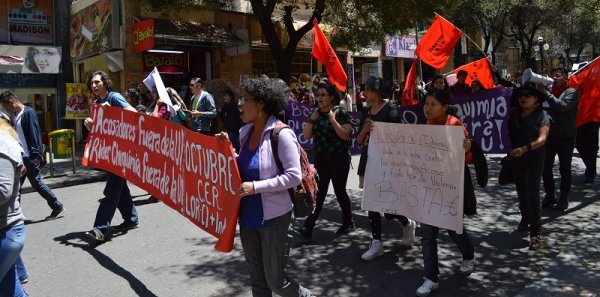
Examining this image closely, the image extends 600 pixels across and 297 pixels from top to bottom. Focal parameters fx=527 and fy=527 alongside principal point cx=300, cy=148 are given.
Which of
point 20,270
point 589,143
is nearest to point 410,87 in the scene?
point 589,143

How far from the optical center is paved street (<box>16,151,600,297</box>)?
173 inches

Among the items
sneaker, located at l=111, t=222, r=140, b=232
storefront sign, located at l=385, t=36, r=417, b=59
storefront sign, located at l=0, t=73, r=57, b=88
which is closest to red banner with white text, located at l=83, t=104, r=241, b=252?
sneaker, located at l=111, t=222, r=140, b=232

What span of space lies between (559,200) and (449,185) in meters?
3.58

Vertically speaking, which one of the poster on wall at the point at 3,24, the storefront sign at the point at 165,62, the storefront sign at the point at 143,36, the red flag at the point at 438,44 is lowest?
the red flag at the point at 438,44

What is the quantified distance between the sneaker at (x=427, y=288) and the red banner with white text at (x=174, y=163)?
160 cm

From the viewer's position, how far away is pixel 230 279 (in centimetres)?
465

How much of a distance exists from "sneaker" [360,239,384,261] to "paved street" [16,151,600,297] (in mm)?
73

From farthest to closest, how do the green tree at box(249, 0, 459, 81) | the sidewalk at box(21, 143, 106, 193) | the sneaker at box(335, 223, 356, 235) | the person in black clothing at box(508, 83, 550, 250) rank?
1. the green tree at box(249, 0, 459, 81)
2. the sidewalk at box(21, 143, 106, 193)
3. the sneaker at box(335, 223, 356, 235)
4. the person in black clothing at box(508, 83, 550, 250)

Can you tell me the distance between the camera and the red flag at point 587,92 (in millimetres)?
6750

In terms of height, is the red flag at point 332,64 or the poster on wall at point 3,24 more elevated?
the poster on wall at point 3,24

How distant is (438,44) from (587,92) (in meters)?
2.09

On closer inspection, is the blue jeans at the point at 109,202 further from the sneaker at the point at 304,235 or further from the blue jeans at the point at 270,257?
Answer: the blue jeans at the point at 270,257

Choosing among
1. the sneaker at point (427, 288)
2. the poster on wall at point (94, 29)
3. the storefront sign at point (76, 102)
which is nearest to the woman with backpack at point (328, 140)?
the sneaker at point (427, 288)

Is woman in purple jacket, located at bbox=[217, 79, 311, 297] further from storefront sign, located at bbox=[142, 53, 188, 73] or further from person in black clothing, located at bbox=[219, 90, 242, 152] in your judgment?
storefront sign, located at bbox=[142, 53, 188, 73]
